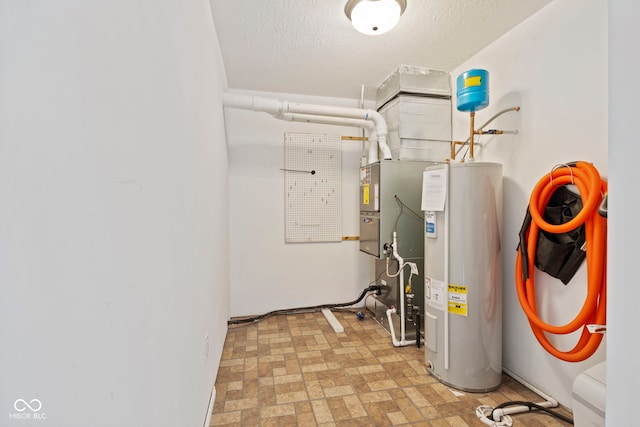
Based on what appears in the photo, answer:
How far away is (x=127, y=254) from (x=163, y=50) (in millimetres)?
751

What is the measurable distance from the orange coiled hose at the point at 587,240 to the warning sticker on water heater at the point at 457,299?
422mm

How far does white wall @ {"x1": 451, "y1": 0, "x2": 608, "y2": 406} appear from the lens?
185cm

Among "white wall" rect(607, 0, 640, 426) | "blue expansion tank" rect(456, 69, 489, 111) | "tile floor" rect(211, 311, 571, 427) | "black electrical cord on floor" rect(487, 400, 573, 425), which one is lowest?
"tile floor" rect(211, 311, 571, 427)

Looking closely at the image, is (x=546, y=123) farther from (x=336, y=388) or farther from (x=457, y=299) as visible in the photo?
(x=336, y=388)

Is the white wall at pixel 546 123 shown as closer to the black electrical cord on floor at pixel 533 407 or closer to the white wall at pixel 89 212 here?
the black electrical cord on floor at pixel 533 407

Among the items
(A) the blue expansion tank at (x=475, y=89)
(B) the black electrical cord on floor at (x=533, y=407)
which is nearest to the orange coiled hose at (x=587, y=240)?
(B) the black electrical cord on floor at (x=533, y=407)

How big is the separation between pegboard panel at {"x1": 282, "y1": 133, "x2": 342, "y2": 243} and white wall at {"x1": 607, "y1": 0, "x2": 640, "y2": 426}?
325 centimetres

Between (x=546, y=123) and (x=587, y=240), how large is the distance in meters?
0.90

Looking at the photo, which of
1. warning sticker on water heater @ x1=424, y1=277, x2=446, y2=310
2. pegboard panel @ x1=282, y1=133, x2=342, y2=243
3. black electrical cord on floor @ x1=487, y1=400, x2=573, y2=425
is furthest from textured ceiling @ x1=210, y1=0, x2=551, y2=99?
black electrical cord on floor @ x1=487, y1=400, x2=573, y2=425

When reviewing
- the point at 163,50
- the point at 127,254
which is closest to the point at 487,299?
the point at 127,254

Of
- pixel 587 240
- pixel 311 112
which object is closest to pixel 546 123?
pixel 587 240

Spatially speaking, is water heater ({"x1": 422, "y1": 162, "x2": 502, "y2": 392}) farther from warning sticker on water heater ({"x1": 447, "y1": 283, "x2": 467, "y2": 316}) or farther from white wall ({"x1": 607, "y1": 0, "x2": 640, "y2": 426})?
→ white wall ({"x1": 607, "y1": 0, "x2": 640, "y2": 426})

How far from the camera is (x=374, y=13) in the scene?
2014 mm

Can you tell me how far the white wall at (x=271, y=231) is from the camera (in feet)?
12.0
